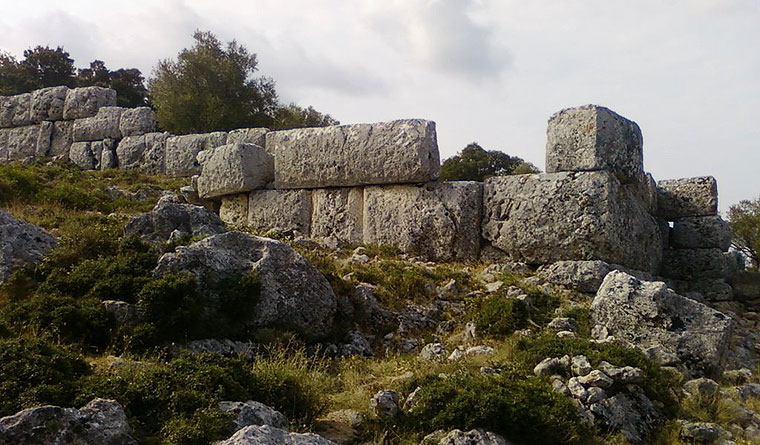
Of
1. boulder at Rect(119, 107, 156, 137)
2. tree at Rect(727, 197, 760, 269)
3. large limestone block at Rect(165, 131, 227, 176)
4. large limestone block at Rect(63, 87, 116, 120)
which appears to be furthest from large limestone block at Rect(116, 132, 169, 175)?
tree at Rect(727, 197, 760, 269)

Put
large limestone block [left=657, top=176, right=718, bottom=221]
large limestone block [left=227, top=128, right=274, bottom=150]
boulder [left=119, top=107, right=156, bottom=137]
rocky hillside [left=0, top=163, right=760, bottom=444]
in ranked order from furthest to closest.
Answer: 1. boulder [left=119, top=107, right=156, bottom=137]
2. large limestone block [left=227, top=128, right=274, bottom=150]
3. large limestone block [left=657, top=176, right=718, bottom=221]
4. rocky hillside [left=0, top=163, right=760, bottom=444]

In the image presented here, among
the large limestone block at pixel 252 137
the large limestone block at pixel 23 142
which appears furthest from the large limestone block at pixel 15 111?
the large limestone block at pixel 252 137

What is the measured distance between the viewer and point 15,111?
2103 cm

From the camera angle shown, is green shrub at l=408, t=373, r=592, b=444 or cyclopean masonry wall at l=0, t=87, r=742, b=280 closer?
green shrub at l=408, t=373, r=592, b=444

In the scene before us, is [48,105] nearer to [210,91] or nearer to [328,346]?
[210,91]

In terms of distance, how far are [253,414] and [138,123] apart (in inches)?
600

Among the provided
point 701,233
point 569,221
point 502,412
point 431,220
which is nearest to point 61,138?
point 431,220

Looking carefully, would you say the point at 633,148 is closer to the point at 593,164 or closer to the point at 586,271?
the point at 593,164

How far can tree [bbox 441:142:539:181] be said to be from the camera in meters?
22.3

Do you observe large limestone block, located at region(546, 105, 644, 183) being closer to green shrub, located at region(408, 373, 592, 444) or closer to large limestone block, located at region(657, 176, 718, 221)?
large limestone block, located at region(657, 176, 718, 221)

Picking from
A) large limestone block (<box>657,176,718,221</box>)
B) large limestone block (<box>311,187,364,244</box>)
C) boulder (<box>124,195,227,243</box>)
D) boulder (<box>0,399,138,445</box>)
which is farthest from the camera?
large limestone block (<box>657,176,718,221</box>)

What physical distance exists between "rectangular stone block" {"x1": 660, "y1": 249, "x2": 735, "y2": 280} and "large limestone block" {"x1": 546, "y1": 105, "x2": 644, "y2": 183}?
2294 millimetres

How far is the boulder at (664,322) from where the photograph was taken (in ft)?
24.6

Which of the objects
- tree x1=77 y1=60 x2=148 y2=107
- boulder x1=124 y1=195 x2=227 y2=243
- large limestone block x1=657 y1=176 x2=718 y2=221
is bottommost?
boulder x1=124 y1=195 x2=227 y2=243
